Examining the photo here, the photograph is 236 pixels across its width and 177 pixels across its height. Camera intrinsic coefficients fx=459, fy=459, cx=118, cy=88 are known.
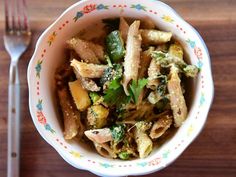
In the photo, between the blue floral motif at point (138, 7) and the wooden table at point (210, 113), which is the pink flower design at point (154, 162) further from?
the blue floral motif at point (138, 7)

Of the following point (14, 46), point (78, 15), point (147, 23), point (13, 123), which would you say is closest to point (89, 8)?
point (78, 15)

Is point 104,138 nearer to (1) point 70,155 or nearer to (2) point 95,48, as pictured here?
(1) point 70,155

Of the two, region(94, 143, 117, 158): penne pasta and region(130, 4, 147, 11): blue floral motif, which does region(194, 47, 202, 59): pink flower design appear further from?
region(94, 143, 117, 158): penne pasta

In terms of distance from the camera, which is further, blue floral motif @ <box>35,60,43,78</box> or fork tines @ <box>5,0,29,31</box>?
fork tines @ <box>5,0,29,31</box>

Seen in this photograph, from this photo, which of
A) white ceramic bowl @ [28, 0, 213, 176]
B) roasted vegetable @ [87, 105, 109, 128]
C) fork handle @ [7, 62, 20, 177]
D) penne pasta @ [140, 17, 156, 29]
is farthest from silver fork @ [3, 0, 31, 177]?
penne pasta @ [140, 17, 156, 29]

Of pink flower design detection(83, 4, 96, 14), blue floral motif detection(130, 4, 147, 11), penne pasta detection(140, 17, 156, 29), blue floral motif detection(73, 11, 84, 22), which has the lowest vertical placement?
penne pasta detection(140, 17, 156, 29)

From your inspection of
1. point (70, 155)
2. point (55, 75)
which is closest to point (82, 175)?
point (70, 155)

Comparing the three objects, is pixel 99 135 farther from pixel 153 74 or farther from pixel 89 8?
pixel 89 8
